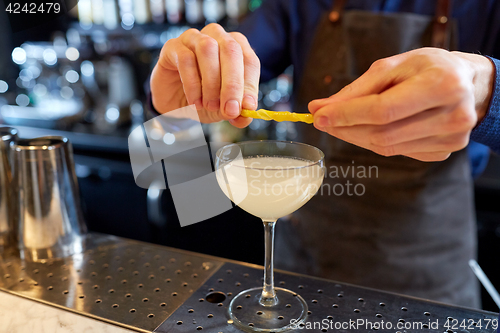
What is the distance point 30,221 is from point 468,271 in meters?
1.60

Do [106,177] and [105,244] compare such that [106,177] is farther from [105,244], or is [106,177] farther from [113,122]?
[105,244]

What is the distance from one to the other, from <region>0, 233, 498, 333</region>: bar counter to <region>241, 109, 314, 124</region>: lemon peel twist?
16.3 inches

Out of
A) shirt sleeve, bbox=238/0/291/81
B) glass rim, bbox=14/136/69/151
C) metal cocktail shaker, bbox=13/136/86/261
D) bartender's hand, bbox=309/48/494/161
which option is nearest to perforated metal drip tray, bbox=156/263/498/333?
bartender's hand, bbox=309/48/494/161

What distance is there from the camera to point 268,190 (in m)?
0.88

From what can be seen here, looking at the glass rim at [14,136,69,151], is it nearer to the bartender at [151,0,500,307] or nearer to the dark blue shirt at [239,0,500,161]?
the bartender at [151,0,500,307]

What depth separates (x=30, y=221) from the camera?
3.75 feet

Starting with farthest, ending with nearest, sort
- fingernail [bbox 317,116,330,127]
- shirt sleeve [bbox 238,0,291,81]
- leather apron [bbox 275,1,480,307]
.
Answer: shirt sleeve [bbox 238,0,291,81]
leather apron [bbox 275,1,480,307]
fingernail [bbox 317,116,330,127]

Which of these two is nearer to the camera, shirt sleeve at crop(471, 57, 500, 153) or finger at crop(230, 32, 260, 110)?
shirt sleeve at crop(471, 57, 500, 153)

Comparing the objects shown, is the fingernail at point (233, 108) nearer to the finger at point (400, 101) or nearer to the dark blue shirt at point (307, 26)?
the finger at point (400, 101)

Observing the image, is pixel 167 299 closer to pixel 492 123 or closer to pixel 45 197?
pixel 45 197

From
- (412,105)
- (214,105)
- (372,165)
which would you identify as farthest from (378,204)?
(412,105)

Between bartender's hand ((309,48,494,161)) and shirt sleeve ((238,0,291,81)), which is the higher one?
shirt sleeve ((238,0,291,81))

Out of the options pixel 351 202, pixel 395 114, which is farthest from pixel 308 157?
pixel 351 202

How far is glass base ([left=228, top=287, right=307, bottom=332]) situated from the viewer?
34.4 inches
